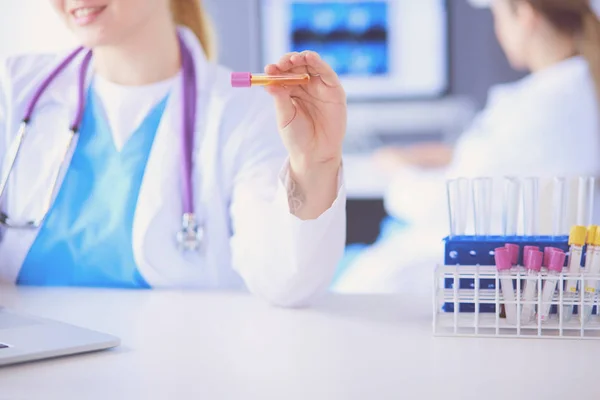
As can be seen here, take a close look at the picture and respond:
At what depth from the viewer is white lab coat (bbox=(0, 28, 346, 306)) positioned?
1.46 m

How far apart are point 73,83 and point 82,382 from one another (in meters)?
0.86

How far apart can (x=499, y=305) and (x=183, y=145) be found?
681 mm

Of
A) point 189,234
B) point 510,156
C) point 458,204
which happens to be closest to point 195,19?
point 189,234

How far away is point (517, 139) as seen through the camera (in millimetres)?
3035

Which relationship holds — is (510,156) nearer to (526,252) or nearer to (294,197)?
(294,197)

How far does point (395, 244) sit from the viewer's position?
356 cm

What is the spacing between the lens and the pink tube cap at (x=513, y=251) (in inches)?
39.9

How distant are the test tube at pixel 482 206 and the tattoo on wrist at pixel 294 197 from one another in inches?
10.1

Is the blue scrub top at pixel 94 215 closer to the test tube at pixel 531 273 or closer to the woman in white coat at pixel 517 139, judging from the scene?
the test tube at pixel 531 273

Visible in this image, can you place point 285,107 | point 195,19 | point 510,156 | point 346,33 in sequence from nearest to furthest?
point 285,107 → point 195,19 → point 510,156 → point 346,33

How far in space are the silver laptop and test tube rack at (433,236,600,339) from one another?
1.26ft

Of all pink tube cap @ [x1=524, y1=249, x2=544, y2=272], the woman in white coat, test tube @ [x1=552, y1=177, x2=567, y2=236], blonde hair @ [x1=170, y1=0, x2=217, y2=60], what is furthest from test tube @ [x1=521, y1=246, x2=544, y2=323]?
the woman in white coat

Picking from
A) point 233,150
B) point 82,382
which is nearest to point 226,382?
point 82,382

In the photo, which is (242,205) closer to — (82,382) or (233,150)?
(233,150)
